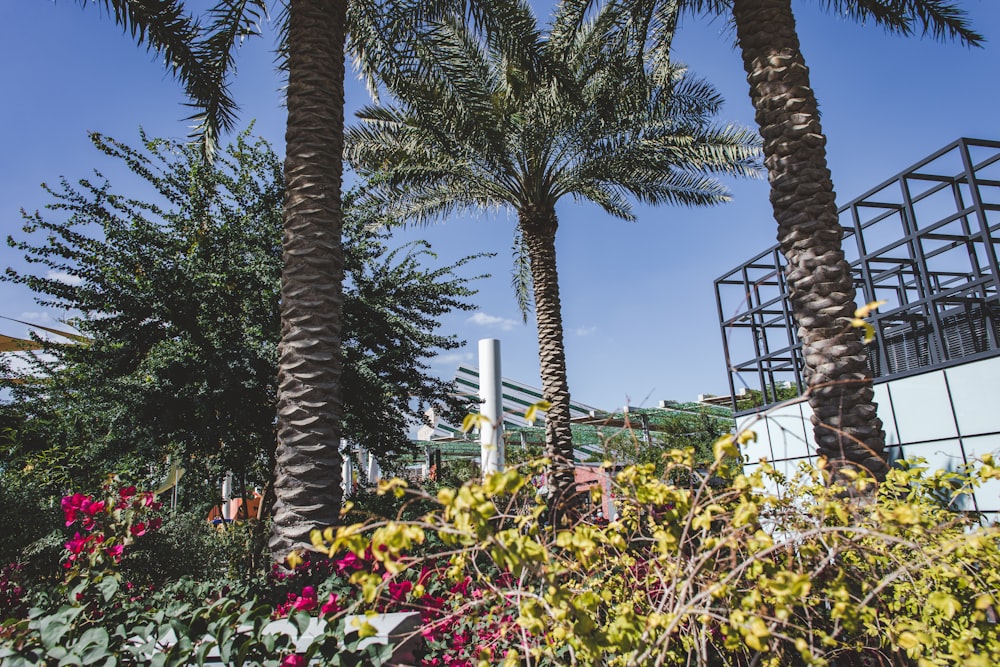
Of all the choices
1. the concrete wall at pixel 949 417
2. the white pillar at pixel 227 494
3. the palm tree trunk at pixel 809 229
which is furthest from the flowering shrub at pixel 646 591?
the white pillar at pixel 227 494

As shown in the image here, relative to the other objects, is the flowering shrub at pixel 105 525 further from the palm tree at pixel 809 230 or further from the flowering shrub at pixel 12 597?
the palm tree at pixel 809 230

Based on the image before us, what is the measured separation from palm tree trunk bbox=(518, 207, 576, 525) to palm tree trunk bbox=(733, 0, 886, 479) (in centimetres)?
536

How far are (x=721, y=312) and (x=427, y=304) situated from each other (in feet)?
20.9

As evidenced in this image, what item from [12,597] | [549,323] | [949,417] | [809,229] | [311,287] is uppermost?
[549,323]

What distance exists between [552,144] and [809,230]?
695 cm

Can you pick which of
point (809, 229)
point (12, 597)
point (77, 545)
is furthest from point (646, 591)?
point (12, 597)

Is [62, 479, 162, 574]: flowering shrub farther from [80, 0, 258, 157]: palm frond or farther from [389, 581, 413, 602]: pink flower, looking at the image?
[80, 0, 258, 157]: palm frond

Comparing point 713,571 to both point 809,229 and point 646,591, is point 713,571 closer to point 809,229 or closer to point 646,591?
point 646,591

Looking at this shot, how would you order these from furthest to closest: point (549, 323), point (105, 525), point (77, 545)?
point (549, 323)
point (105, 525)
point (77, 545)

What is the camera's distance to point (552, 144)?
37.2 feet

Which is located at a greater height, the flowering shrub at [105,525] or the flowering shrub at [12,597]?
the flowering shrub at [105,525]

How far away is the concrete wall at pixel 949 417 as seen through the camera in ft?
23.1

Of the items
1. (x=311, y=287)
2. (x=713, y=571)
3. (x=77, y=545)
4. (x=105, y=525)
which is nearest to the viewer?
(x=713, y=571)

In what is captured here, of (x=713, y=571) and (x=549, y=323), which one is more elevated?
(x=549, y=323)
